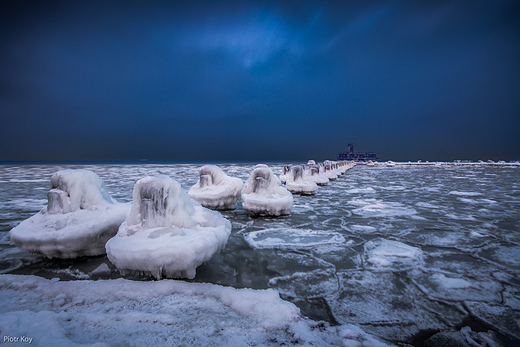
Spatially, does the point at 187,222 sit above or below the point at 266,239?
above

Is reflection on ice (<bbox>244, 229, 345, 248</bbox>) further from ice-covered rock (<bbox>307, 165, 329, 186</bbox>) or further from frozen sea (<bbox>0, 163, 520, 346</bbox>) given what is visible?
ice-covered rock (<bbox>307, 165, 329, 186</bbox>)

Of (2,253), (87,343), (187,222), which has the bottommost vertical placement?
(2,253)

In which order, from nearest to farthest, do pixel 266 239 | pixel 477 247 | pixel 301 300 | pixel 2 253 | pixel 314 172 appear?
pixel 301 300, pixel 2 253, pixel 477 247, pixel 266 239, pixel 314 172

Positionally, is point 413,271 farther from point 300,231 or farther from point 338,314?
point 300,231

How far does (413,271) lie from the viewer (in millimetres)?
3189

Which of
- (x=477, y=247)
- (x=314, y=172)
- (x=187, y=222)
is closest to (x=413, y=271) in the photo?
(x=477, y=247)

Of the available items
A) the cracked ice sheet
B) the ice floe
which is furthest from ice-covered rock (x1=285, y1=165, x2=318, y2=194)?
the cracked ice sheet

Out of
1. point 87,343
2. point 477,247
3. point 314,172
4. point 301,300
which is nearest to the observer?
point 87,343

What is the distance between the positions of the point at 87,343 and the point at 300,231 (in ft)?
12.9

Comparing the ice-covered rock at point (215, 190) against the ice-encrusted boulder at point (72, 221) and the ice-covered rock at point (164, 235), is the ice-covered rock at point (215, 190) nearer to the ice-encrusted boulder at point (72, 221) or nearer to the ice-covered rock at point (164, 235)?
the ice-encrusted boulder at point (72, 221)

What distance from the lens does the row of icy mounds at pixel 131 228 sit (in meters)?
2.73

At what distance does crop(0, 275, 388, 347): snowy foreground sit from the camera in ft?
6.06

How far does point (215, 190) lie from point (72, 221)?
3799 mm

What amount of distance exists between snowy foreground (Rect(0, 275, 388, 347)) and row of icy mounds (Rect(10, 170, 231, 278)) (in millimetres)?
329
